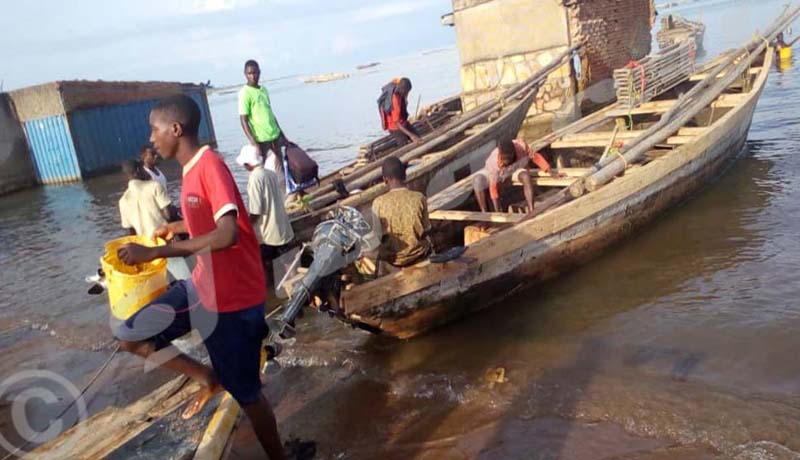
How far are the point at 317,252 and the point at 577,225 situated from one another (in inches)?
102

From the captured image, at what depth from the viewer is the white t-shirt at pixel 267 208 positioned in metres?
4.60

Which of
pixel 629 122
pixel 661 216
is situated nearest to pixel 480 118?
pixel 629 122

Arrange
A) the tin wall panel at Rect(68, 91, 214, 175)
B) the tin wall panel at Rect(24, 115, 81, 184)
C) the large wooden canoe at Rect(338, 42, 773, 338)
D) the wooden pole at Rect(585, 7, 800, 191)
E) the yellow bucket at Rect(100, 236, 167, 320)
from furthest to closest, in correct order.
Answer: the tin wall panel at Rect(68, 91, 214, 175) → the tin wall panel at Rect(24, 115, 81, 184) → the wooden pole at Rect(585, 7, 800, 191) → the large wooden canoe at Rect(338, 42, 773, 338) → the yellow bucket at Rect(100, 236, 167, 320)

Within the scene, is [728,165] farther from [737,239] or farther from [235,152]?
[235,152]

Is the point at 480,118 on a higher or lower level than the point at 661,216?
higher

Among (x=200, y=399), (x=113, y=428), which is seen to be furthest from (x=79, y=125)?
(x=200, y=399)

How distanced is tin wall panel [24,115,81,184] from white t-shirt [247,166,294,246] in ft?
49.0

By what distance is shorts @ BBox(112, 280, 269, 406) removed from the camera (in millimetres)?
2645

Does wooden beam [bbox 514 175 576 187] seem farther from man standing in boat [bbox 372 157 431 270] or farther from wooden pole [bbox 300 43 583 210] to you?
man standing in boat [bbox 372 157 431 270]

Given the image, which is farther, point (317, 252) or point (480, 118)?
point (480, 118)

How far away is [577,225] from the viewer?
5281mm

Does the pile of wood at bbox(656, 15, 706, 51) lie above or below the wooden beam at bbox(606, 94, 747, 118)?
above

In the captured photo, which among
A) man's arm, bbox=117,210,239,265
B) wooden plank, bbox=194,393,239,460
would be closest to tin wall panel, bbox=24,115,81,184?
wooden plank, bbox=194,393,239,460

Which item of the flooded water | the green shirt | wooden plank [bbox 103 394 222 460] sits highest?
the green shirt
